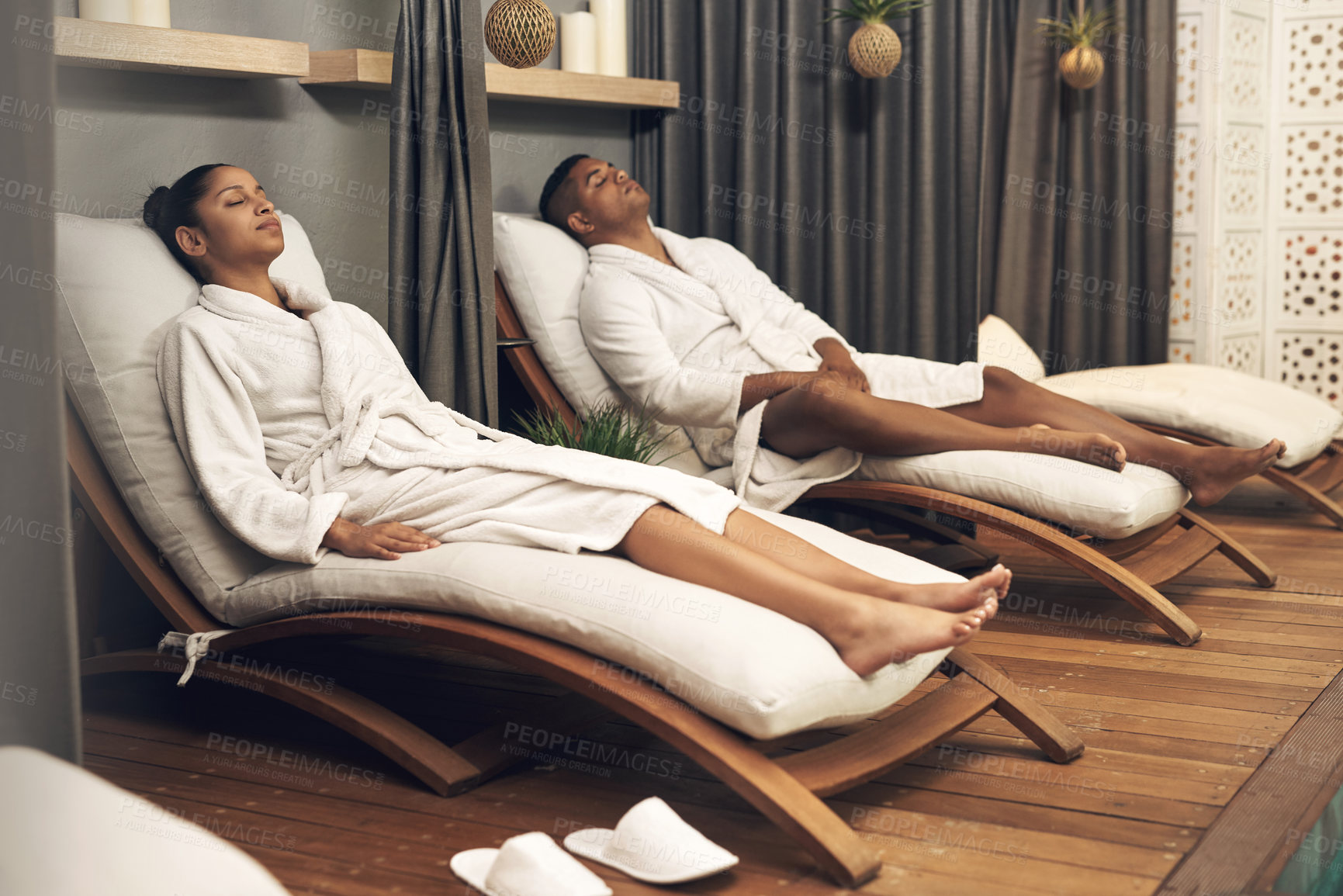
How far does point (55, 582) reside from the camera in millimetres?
1127

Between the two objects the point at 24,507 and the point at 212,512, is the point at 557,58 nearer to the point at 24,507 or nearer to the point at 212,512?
the point at 212,512

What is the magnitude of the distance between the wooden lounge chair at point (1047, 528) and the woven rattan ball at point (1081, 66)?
189 centimetres

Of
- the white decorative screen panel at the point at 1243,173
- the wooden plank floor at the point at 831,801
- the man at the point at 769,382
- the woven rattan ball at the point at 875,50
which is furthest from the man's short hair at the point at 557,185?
the white decorative screen panel at the point at 1243,173

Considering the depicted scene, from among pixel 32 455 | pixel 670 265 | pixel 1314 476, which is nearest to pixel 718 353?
pixel 670 265

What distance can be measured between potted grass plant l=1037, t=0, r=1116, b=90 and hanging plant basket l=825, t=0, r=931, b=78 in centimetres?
89

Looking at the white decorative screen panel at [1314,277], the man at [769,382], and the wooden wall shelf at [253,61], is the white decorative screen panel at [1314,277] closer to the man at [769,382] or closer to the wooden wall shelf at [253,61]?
the man at [769,382]

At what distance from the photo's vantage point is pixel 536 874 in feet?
5.30

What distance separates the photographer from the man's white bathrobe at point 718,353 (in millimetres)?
3055

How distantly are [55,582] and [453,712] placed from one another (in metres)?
1.35

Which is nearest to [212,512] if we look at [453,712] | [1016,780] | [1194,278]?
[453,712]

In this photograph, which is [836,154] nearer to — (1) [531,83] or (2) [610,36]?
(2) [610,36]

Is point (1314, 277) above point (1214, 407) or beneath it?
above

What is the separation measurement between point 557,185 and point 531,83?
0.29 m

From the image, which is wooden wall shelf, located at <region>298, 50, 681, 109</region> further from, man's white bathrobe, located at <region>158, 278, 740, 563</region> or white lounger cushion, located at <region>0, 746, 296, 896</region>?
white lounger cushion, located at <region>0, 746, 296, 896</region>
